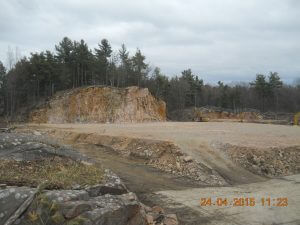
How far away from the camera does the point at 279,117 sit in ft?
199

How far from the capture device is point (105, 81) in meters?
58.5

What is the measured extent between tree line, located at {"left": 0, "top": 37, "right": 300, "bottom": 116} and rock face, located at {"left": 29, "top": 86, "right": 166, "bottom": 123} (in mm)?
4909

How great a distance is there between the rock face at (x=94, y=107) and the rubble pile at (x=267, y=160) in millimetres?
28863

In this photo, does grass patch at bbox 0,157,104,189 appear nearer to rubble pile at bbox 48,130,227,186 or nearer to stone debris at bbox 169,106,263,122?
rubble pile at bbox 48,130,227,186

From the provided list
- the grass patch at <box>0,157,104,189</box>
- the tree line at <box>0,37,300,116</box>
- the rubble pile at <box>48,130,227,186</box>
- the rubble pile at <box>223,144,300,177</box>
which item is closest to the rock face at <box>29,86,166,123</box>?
the tree line at <box>0,37,300,116</box>

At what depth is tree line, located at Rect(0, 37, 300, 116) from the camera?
48438 millimetres

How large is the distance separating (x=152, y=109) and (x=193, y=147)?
3190 centimetres

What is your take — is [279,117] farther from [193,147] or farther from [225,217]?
[225,217]

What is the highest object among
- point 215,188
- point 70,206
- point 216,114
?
Answer: point 216,114

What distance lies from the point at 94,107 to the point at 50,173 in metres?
36.5

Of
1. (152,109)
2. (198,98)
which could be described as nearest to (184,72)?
(198,98)

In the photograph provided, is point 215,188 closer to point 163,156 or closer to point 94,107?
point 163,156

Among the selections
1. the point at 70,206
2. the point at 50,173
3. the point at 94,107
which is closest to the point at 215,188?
the point at 50,173

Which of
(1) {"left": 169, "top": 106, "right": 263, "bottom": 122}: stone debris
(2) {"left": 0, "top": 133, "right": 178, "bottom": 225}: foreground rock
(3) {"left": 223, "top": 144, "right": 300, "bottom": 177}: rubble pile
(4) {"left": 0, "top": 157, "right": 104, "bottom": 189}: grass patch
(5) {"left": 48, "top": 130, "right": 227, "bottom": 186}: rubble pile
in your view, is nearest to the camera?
(2) {"left": 0, "top": 133, "right": 178, "bottom": 225}: foreground rock
